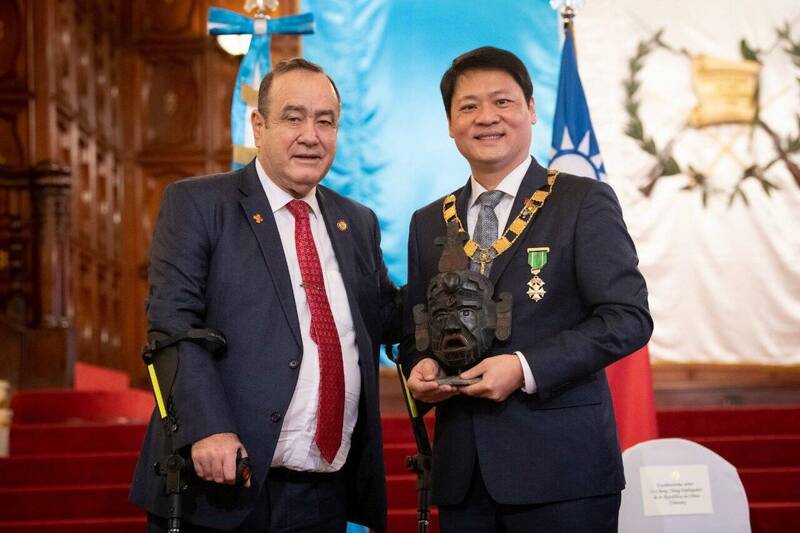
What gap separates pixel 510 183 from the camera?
249 centimetres

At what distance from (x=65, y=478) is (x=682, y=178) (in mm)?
4549

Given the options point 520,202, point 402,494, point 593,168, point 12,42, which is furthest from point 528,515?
point 12,42

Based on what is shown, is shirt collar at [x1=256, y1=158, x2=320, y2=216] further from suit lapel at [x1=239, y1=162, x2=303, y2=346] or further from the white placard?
the white placard

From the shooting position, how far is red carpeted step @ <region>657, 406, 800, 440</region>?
220 inches

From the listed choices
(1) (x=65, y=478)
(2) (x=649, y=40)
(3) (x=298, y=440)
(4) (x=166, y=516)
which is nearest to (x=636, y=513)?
(3) (x=298, y=440)

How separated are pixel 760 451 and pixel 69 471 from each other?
3144 millimetres

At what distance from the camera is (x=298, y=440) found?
246 centimetres

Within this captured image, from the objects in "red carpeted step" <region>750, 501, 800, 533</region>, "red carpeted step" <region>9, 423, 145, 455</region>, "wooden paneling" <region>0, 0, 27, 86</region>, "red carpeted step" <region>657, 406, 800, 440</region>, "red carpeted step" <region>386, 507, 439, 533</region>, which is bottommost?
"red carpeted step" <region>750, 501, 800, 533</region>

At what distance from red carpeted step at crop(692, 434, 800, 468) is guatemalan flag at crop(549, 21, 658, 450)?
687mm

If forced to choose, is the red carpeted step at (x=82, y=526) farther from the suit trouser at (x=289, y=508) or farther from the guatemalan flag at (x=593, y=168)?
the suit trouser at (x=289, y=508)

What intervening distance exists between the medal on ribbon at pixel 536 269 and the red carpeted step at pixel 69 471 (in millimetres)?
3216

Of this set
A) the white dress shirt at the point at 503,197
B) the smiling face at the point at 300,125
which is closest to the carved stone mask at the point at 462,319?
the white dress shirt at the point at 503,197

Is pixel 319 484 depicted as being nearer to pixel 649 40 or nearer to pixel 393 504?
pixel 393 504

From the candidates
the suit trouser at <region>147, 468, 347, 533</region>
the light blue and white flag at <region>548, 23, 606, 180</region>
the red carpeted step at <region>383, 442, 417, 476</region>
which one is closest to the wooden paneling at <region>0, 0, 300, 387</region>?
the red carpeted step at <region>383, 442, 417, 476</region>
